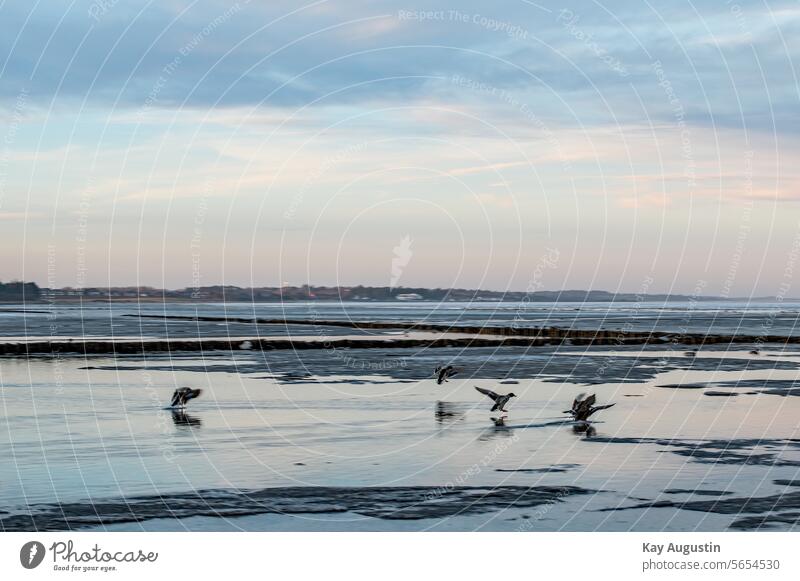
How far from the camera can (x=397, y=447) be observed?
910 inches

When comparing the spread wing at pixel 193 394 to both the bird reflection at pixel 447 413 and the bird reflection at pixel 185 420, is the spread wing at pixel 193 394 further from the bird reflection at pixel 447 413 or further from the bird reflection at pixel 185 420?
the bird reflection at pixel 447 413

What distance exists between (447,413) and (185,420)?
6.70 metres

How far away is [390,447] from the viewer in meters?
23.1

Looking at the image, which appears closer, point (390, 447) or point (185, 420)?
point (390, 447)

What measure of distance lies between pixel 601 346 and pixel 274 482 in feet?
151

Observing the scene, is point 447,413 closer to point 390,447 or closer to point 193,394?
point 390,447

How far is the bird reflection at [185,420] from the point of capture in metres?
26.6

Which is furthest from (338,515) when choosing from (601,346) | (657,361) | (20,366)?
(601,346)

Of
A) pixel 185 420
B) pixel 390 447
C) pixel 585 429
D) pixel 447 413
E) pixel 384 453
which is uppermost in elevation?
pixel 447 413

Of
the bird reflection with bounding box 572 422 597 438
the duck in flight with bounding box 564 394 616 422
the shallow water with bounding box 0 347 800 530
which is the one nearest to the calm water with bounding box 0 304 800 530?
the shallow water with bounding box 0 347 800 530

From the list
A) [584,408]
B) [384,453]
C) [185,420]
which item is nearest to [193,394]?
[185,420]

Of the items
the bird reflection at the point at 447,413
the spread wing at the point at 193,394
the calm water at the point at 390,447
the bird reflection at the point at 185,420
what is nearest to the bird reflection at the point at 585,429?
the calm water at the point at 390,447

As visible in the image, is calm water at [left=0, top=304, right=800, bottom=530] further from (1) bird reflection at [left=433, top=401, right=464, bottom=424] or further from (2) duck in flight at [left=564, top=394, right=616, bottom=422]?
(2) duck in flight at [left=564, top=394, right=616, bottom=422]
